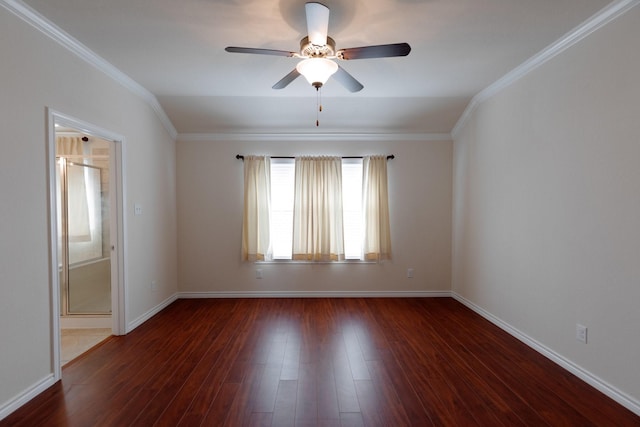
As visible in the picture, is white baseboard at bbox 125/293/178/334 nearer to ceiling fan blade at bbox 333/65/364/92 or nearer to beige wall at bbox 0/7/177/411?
beige wall at bbox 0/7/177/411

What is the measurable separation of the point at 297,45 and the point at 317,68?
622 millimetres

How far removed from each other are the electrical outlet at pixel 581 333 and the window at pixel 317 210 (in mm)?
2227

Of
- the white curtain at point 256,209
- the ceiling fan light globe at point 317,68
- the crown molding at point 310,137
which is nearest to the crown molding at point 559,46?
the crown molding at point 310,137

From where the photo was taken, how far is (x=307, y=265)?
168 inches

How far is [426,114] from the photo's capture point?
3.91 meters

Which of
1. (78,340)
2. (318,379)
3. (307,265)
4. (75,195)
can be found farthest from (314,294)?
(75,195)

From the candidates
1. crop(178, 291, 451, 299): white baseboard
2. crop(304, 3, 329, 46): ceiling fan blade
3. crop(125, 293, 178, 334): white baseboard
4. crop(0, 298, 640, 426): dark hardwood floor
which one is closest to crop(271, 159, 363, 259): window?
crop(178, 291, 451, 299): white baseboard

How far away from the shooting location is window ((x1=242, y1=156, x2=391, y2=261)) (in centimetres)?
418

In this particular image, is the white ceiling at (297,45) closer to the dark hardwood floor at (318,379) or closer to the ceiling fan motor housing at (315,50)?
the ceiling fan motor housing at (315,50)

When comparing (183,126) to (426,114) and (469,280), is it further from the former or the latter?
(469,280)

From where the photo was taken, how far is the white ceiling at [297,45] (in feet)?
6.55

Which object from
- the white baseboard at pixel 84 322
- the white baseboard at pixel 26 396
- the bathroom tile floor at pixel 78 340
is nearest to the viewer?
the white baseboard at pixel 26 396

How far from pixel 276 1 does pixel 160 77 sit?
1.79 metres

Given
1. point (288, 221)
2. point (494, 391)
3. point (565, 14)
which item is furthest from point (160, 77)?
point (494, 391)
